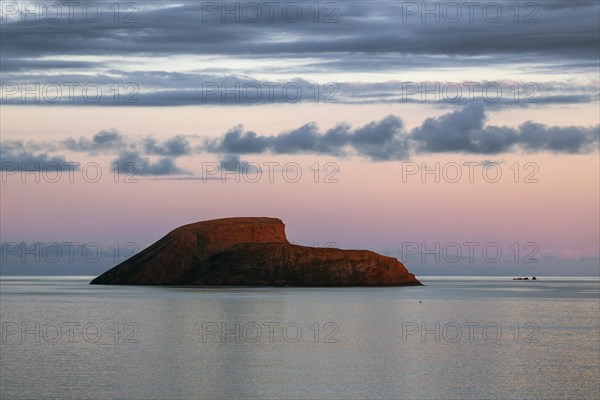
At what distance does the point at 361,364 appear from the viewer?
219 feet

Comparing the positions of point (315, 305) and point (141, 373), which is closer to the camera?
point (141, 373)

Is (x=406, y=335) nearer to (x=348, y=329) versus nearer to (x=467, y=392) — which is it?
(x=348, y=329)

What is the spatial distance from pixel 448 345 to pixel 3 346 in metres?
38.5

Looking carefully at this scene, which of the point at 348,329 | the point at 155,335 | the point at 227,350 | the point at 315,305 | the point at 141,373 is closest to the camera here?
the point at 141,373

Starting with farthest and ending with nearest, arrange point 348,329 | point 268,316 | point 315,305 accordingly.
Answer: point 315,305, point 268,316, point 348,329

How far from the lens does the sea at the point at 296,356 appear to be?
54406 mm

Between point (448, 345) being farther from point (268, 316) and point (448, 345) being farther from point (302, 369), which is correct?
point (268, 316)

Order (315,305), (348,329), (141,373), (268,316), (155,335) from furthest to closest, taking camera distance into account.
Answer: (315,305) < (268,316) < (348,329) < (155,335) < (141,373)

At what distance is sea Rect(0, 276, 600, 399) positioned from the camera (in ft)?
178

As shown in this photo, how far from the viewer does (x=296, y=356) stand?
70438 mm

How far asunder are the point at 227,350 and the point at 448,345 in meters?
20.3

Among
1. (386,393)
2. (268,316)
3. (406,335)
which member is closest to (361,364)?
(386,393)

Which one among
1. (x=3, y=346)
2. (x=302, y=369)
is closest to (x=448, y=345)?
(x=302, y=369)

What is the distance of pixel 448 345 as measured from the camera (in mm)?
82125
